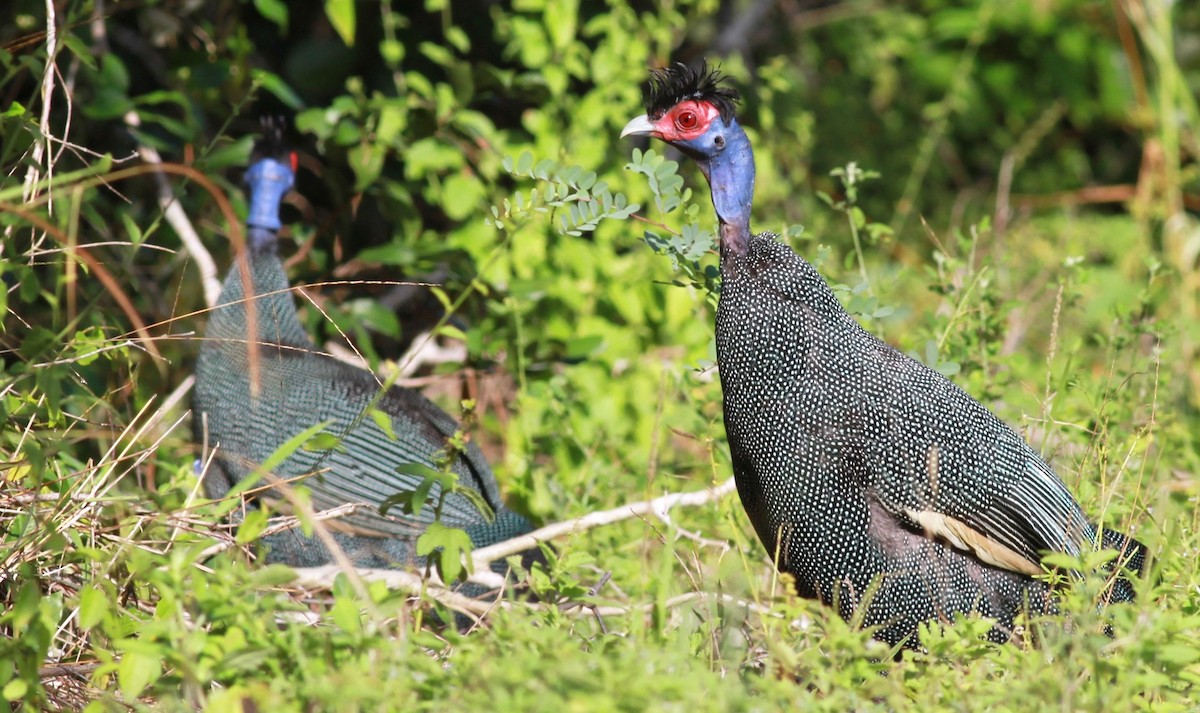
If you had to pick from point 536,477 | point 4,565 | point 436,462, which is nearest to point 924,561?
point 436,462

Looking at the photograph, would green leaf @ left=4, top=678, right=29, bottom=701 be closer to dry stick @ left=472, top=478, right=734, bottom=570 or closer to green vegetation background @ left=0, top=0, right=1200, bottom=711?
green vegetation background @ left=0, top=0, right=1200, bottom=711

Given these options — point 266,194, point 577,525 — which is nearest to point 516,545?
point 577,525

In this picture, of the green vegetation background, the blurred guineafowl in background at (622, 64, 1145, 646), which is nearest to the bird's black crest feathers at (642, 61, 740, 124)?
the green vegetation background

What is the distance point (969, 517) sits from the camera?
268 centimetres

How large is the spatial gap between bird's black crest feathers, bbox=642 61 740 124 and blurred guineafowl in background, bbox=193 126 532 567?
109cm

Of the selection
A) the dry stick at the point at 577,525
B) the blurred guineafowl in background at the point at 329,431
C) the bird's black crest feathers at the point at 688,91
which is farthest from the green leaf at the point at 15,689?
the bird's black crest feathers at the point at 688,91

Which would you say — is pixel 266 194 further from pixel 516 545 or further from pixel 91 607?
pixel 91 607

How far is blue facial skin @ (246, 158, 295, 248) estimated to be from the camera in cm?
383

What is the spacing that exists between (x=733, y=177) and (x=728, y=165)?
0.03 m

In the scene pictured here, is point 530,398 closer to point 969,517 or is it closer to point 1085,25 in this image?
point 969,517

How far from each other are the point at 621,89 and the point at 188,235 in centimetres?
152

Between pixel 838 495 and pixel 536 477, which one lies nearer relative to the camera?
pixel 838 495

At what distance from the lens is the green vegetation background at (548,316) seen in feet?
6.73

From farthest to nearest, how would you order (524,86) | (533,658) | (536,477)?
(524,86) < (536,477) < (533,658)
